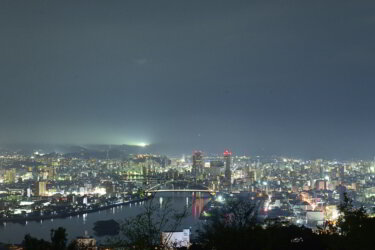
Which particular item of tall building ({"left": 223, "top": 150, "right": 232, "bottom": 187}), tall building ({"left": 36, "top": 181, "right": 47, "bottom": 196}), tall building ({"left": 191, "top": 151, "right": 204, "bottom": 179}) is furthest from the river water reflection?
tall building ({"left": 191, "top": 151, "right": 204, "bottom": 179})

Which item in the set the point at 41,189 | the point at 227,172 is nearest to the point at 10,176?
the point at 41,189

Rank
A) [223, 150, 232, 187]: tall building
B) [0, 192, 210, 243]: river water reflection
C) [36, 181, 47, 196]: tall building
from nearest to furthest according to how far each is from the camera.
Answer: [0, 192, 210, 243]: river water reflection < [36, 181, 47, 196]: tall building < [223, 150, 232, 187]: tall building

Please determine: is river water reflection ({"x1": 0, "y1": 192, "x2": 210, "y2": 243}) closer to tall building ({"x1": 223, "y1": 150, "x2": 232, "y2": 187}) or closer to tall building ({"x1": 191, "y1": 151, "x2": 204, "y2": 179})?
tall building ({"x1": 223, "y1": 150, "x2": 232, "y2": 187})

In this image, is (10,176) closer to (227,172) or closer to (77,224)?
(227,172)

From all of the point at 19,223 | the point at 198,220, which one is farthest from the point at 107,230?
the point at 19,223

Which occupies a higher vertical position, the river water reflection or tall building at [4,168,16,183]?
tall building at [4,168,16,183]

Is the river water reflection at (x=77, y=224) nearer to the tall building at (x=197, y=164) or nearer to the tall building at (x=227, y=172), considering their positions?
the tall building at (x=227, y=172)

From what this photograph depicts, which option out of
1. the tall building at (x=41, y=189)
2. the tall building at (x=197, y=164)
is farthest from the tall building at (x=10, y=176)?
the tall building at (x=197, y=164)

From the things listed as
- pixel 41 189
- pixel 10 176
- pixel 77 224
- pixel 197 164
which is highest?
pixel 197 164

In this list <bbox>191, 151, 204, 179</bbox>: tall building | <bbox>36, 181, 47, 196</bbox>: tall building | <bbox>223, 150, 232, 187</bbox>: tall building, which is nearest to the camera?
<bbox>36, 181, 47, 196</bbox>: tall building
